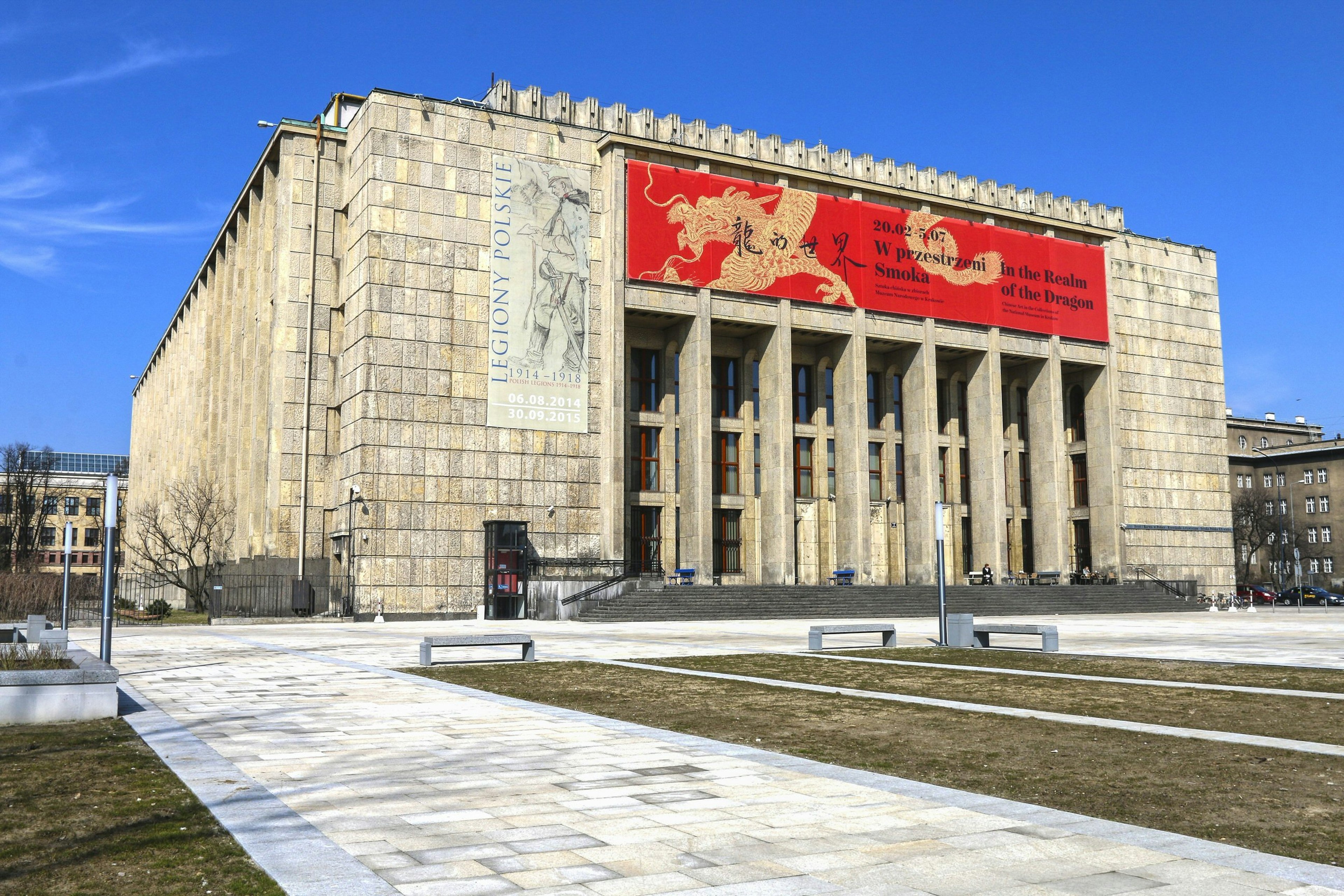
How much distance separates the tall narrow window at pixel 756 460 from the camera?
56.9 metres

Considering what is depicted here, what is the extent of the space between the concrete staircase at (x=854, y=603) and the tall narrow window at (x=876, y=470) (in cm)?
873

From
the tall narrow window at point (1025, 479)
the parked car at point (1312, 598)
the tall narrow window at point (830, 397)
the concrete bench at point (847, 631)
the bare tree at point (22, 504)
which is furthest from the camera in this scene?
the bare tree at point (22, 504)

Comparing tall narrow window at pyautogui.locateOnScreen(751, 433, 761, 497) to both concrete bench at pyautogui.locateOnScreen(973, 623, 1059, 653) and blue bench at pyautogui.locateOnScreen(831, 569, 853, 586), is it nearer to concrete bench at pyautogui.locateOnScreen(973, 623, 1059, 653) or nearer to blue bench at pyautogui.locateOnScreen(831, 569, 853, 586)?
blue bench at pyautogui.locateOnScreen(831, 569, 853, 586)

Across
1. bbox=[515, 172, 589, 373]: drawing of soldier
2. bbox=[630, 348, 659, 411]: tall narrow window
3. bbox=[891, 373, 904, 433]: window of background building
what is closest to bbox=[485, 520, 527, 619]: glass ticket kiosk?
bbox=[515, 172, 589, 373]: drawing of soldier

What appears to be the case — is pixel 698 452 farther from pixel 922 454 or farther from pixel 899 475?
pixel 899 475

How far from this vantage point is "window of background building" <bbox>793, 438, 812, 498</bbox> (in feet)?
193

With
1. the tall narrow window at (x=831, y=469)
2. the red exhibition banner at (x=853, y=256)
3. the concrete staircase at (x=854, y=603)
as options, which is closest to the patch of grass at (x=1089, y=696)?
the concrete staircase at (x=854, y=603)

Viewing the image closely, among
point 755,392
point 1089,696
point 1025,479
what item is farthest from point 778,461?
point 1089,696

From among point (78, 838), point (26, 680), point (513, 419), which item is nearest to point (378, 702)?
point (26, 680)

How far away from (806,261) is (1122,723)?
4490 centimetres

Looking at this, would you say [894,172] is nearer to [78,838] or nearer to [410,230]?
A: [410,230]

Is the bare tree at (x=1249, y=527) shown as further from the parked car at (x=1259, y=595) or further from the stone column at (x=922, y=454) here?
the stone column at (x=922, y=454)

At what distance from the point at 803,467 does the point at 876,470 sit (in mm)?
4601

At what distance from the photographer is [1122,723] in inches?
480
